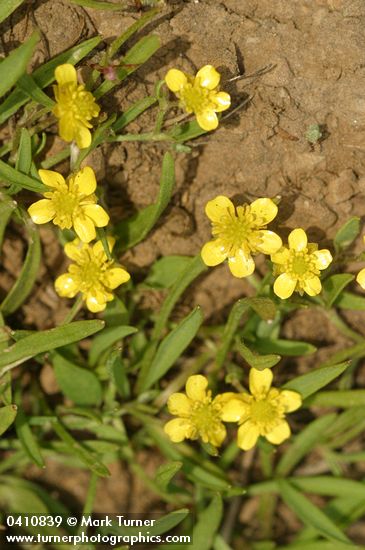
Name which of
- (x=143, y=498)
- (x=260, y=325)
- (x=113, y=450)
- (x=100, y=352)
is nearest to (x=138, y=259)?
(x=100, y=352)

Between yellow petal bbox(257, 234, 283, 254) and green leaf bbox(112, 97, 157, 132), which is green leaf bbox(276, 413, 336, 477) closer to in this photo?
yellow petal bbox(257, 234, 283, 254)

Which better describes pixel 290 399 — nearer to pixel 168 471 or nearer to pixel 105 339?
Answer: pixel 168 471

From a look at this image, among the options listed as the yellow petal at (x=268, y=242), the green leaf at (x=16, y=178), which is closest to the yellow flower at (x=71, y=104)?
the green leaf at (x=16, y=178)

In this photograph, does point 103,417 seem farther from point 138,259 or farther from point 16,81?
point 16,81

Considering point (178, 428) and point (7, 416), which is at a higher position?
point (7, 416)

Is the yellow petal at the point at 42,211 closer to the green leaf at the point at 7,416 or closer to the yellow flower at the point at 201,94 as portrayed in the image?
the yellow flower at the point at 201,94

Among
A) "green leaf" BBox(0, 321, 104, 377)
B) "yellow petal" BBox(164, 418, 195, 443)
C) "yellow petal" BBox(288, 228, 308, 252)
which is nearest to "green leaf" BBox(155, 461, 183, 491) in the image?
"yellow petal" BBox(164, 418, 195, 443)

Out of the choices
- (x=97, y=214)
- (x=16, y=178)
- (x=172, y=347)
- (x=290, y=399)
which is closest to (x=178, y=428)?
(x=172, y=347)
